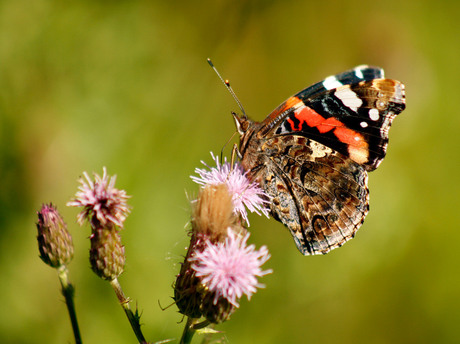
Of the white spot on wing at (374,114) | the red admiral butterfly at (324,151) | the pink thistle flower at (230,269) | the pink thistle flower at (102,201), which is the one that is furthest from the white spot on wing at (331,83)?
the pink thistle flower at (102,201)

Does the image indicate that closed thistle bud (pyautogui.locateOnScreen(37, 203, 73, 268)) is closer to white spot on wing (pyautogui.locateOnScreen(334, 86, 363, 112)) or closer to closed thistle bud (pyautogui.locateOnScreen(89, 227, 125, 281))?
closed thistle bud (pyautogui.locateOnScreen(89, 227, 125, 281))

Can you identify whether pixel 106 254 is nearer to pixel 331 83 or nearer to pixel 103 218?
pixel 103 218

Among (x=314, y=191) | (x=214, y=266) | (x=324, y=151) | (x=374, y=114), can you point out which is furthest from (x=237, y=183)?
(x=374, y=114)

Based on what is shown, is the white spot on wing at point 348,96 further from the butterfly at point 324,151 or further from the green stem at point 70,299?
the green stem at point 70,299

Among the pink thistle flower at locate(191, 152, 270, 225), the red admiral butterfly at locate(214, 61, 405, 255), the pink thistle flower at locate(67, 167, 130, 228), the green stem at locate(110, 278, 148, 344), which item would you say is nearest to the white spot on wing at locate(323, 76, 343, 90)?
the red admiral butterfly at locate(214, 61, 405, 255)

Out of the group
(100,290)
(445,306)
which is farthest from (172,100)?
(445,306)
